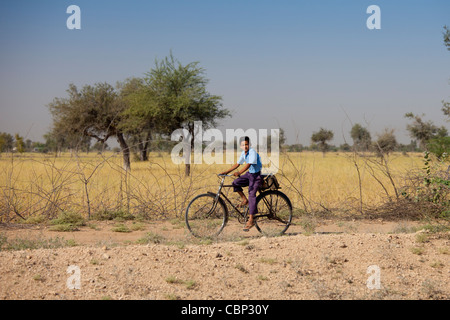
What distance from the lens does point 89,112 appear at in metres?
32.2

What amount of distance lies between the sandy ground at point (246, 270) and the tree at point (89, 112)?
2580 cm

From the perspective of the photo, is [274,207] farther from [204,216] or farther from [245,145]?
[245,145]

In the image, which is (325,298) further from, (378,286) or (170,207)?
(170,207)

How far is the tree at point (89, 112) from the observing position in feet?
104

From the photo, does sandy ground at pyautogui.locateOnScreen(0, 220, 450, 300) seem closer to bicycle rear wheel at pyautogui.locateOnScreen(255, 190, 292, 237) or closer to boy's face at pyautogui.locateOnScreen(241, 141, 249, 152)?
bicycle rear wheel at pyautogui.locateOnScreen(255, 190, 292, 237)

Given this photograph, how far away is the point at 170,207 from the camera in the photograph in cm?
1105

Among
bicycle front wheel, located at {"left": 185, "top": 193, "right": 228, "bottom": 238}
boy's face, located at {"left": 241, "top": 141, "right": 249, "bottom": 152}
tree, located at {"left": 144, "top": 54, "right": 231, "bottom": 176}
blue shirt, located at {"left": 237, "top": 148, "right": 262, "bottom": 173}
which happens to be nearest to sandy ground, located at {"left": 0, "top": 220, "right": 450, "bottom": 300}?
bicycle front wheel, located at {"left": 185, "top": 193, "right": 228, "bottom": 238}

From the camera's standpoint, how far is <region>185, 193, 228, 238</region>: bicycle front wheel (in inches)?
315

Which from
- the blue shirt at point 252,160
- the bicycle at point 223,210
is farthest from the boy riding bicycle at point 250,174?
the bicycle at point 223,210

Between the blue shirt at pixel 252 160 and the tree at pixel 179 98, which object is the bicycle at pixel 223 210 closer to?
the blue shirt at pixel 252 160

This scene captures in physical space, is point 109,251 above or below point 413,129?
below

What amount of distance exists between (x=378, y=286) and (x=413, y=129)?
44.6m

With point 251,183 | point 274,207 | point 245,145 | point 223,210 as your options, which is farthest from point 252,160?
point 274,207
